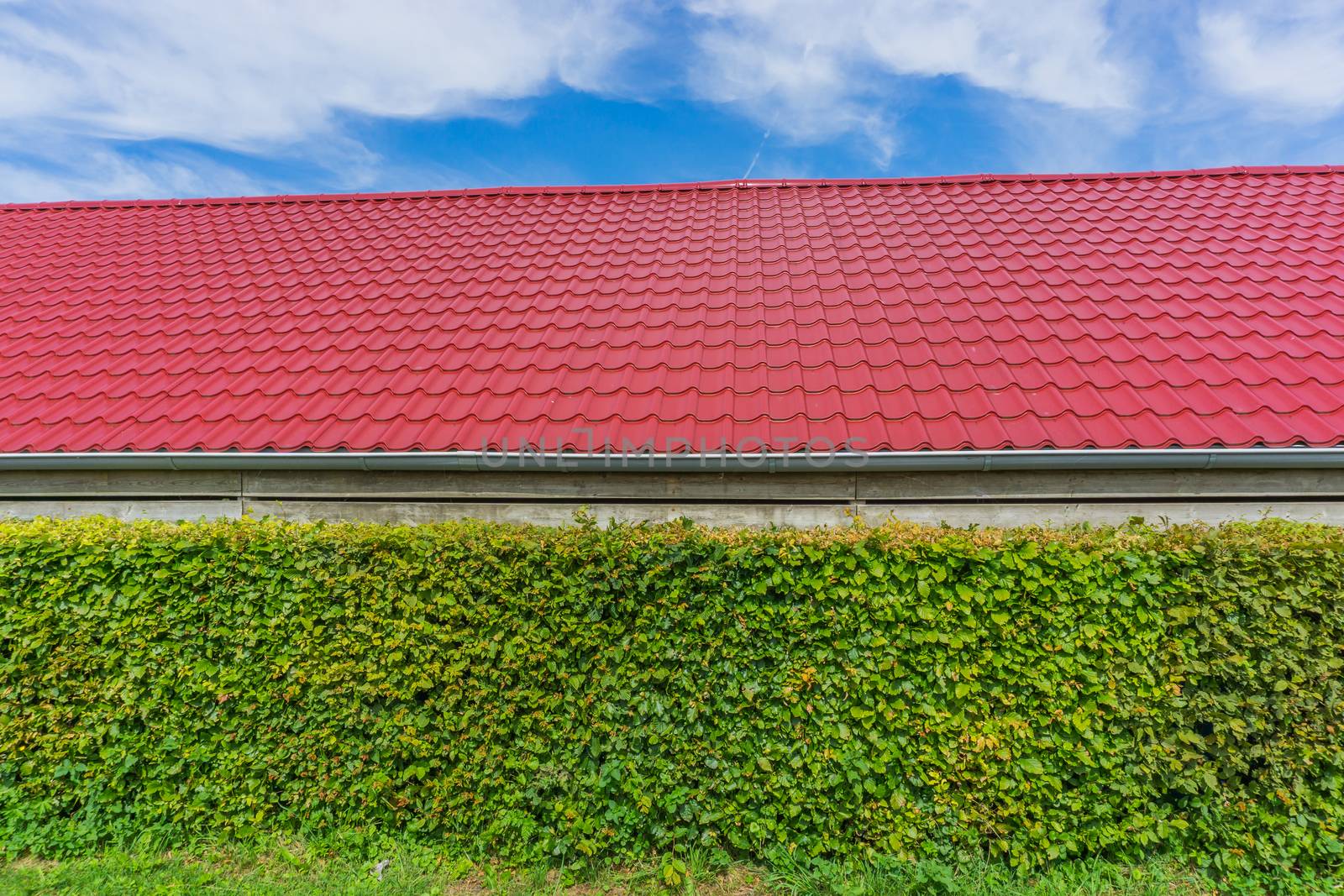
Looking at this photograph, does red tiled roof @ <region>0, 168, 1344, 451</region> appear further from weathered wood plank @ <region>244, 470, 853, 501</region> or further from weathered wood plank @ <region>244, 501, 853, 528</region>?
weathered wood plank @ <region>244, 501, 853, 528</region>

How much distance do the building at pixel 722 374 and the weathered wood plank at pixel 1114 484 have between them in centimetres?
2

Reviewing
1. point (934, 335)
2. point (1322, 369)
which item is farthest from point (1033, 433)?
point (1322, 369)

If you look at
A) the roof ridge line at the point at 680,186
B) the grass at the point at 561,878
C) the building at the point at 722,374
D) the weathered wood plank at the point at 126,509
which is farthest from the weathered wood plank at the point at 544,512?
the roof ridge line at the point at 680,186

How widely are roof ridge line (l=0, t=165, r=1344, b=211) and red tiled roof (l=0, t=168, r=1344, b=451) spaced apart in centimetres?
7

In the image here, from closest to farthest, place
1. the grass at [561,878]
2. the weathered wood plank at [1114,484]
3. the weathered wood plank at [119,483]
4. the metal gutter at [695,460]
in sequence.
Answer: the grass at [561,878]
the metal gutter at [695,460]
the weathered wood plank at [1114,484]
the weathered wood plank at [119,483]

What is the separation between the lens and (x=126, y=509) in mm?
4449

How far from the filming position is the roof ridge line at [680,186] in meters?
7.35

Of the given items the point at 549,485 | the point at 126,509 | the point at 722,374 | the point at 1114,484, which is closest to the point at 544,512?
the point at 549,485

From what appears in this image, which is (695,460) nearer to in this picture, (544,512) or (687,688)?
(544,512)

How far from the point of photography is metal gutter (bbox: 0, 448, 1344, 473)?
12.0 ft

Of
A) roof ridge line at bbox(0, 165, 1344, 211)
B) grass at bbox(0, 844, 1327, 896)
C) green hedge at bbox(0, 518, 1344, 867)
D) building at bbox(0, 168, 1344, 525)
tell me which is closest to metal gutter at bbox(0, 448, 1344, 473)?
building at bbox(0, 168, 1344, 525)

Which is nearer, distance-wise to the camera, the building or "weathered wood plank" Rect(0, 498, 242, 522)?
the building

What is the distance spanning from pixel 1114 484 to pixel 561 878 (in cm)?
391

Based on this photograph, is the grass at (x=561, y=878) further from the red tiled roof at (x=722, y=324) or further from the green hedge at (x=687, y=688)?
the red tiled roof at (x=722, y=324)
